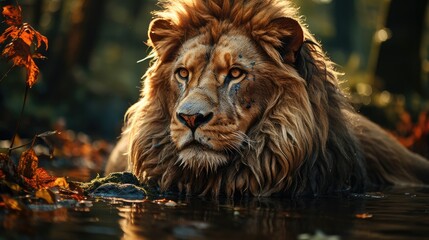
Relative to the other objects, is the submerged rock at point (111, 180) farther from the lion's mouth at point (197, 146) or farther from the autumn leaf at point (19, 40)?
the autumn leaf at point (19, 40)

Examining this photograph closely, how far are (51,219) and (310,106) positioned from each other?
267cm

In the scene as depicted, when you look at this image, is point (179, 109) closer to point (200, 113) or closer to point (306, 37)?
point (200, 113)

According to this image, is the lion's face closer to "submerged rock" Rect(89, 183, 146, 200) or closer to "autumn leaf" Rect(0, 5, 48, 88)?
"submerged rock" Rect(89, 183, 146, 200)

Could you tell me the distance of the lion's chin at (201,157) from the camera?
611 centimetres

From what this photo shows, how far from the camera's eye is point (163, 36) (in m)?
7.00

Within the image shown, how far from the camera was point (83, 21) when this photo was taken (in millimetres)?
20203

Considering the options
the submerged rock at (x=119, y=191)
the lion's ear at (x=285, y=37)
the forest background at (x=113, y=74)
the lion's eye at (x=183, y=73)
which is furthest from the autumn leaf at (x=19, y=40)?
the forest background at (x=113, y=74)

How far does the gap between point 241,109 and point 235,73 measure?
11.2 inches

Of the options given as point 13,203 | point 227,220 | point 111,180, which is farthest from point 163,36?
point 13,203

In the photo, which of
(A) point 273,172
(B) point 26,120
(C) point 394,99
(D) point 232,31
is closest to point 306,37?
→ (D) point 232,31

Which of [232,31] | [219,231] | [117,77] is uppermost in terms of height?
[117,77]

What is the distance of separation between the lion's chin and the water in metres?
0.26

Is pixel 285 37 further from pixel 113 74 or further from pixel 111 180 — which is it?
pixel 113 74

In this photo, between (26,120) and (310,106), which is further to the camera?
(26,120)
